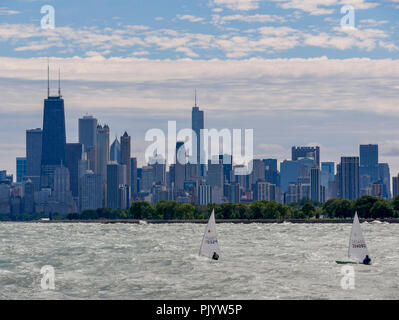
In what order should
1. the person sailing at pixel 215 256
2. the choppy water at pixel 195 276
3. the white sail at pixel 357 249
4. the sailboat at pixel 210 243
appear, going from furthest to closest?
the sailboat at pixel 210 243
the person sailing at pixel 215 256
the white sail at pixel 357 249
the choppy water at pixel 195 276

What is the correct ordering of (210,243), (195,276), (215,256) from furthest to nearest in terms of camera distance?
(210,243) → (215,256) → (195,276)

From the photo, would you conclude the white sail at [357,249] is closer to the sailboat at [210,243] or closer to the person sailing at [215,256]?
the person sailing at [215,256]

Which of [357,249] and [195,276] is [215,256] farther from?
[195,276]

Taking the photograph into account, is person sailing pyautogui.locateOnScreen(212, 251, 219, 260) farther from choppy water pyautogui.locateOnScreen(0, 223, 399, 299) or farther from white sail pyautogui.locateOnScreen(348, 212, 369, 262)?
white sail pyautogui.locateOnScreen(348, 212, 369, 262)

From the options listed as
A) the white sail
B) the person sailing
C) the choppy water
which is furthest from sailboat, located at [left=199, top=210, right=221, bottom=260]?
the white sail

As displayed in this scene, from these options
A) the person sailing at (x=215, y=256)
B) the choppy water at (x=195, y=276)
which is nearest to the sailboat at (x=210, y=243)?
the person sailing at (x=215, y=256)

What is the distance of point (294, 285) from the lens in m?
56.7

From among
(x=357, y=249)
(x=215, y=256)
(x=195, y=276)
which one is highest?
(x=357, y=249)

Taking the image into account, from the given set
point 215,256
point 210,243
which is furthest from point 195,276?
point 210,243

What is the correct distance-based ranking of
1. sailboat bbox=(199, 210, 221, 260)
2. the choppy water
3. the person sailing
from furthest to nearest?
1. sailboat bbox=(199, 210, 221, 260)
2. the person sailing
3. the choppy water
